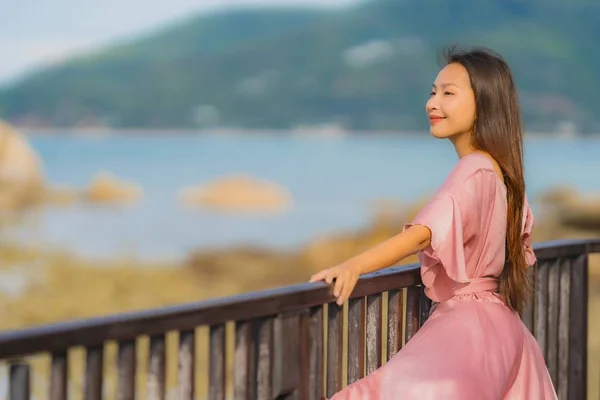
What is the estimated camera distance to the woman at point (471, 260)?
1.96 meters

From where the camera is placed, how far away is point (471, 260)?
2092mm

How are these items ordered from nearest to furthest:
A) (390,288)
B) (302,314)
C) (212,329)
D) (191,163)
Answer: (212,329), (302,314), (390,288), (191,163)

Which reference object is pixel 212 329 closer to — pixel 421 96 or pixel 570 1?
pixel 421 96

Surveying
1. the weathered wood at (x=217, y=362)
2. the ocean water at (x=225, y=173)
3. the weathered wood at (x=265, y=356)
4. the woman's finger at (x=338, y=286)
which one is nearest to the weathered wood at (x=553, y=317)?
the woman's finger at (x=338, y=286)

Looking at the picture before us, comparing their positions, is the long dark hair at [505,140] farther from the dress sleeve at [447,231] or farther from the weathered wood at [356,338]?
the weathered wood at [356,338]

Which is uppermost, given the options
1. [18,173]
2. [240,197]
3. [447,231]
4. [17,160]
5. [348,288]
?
[17,160]

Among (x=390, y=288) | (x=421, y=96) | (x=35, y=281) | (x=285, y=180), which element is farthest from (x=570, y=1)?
(x=390, y=288)

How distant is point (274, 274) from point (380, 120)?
438 centimetres

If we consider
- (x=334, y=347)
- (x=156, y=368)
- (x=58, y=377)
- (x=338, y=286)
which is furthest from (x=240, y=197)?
(x=58, y=377)

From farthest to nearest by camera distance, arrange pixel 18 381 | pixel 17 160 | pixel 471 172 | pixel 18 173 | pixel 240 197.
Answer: pixel 240 197
pixel 18 173
pixel 17 160
pixel 471 172
pixel 18 381

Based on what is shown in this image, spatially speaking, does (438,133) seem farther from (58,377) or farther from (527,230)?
(58,377)

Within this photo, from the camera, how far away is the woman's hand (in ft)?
6.31

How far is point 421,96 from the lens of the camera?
25531 millimetres

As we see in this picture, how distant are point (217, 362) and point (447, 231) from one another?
0.50 metres
